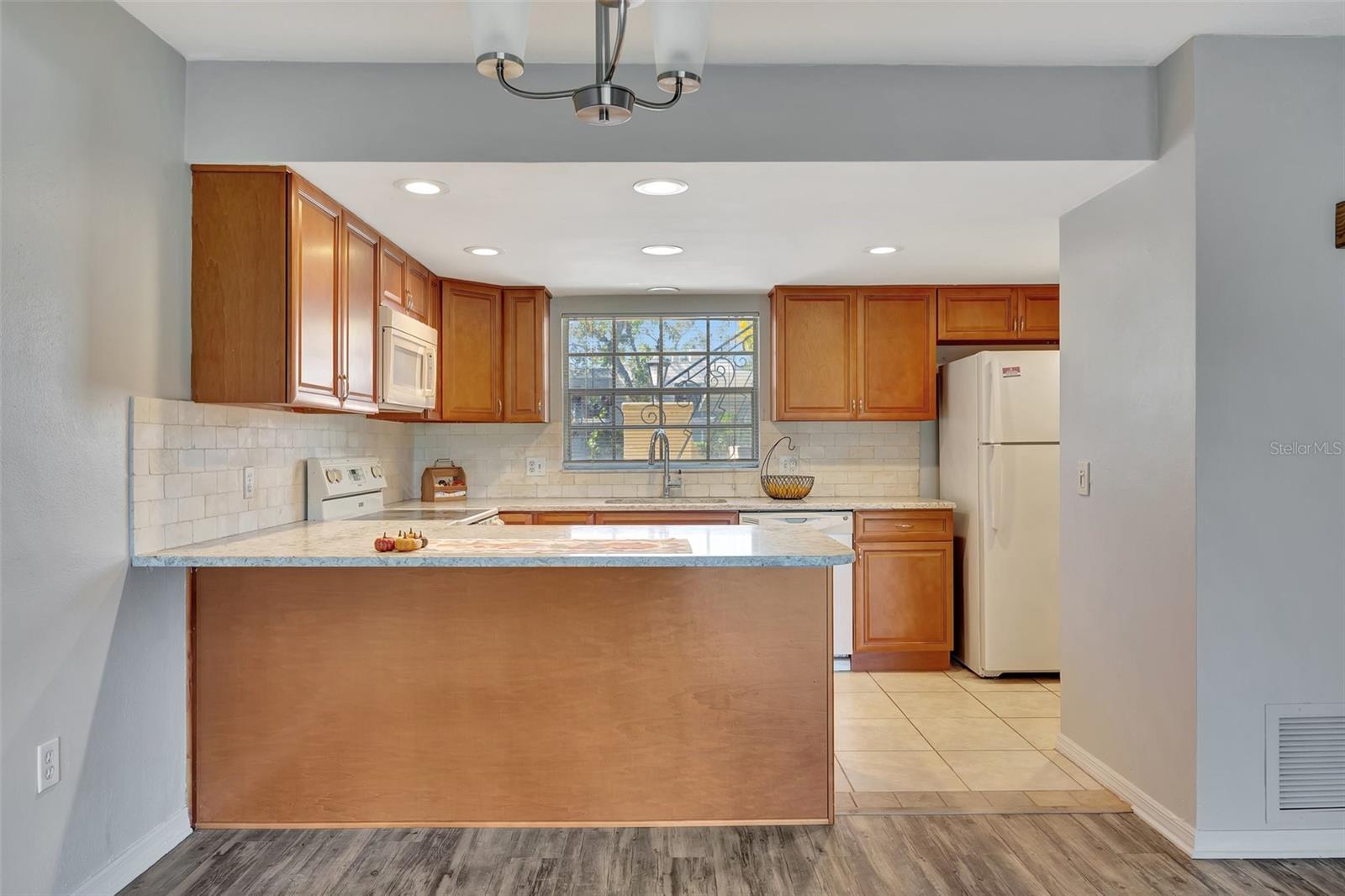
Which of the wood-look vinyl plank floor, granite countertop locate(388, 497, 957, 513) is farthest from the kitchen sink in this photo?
the wood-look vinyl plank floor

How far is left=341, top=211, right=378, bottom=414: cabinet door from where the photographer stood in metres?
3.06

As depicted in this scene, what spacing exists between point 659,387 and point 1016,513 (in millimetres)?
2135

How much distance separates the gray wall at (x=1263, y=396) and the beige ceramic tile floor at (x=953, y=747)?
23.2 inches

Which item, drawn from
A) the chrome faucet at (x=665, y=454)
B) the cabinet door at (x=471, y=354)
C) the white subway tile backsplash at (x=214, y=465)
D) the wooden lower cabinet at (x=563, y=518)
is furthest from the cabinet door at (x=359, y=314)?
the chrome faucet at (x=665, y=454)

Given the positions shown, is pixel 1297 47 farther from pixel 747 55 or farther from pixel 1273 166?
pixel 747 55

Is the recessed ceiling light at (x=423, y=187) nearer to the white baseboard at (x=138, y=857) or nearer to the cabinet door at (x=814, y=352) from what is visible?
the white baseboard at (x=138, y=857)

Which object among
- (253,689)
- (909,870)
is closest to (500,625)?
(253,689)

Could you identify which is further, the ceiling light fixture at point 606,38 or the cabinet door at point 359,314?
the cabinet door at point 359,314

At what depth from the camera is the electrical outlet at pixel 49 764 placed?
194 centimetres

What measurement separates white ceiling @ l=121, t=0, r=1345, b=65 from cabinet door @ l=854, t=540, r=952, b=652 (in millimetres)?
2543

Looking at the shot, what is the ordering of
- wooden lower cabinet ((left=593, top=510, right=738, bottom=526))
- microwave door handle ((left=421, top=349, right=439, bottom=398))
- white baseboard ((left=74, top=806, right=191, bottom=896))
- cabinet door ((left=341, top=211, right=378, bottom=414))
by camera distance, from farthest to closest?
wooden lower cabinet ((left=593, top=510, right=738, bottom=526)) < microwave door handle ((left=421, top=349, right=439, bottom=398)) < cabinet door ((left=341, top=211, right=378, bottom=414)) < white baseboard ((left=74, top=806, right=191, bottom=896))

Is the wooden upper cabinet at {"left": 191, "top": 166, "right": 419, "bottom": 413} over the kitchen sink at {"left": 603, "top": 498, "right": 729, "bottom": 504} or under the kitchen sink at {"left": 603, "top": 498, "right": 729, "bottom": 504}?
over

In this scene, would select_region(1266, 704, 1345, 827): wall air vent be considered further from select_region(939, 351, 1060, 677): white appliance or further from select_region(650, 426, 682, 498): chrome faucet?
select_region(650, 426, 682, 498): chrome faucet

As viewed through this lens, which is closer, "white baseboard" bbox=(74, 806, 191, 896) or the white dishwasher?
"white baseboard" bbox=(74, 806, 191, 896)
